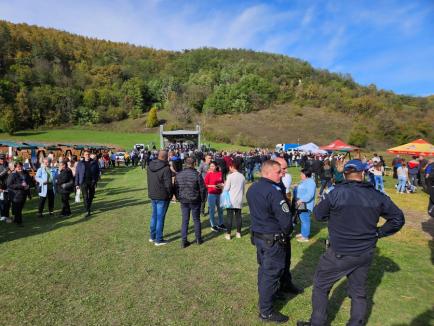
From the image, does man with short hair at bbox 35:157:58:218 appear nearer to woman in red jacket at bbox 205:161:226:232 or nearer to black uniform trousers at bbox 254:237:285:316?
woman in red jacket at bbox 205:161:226:232

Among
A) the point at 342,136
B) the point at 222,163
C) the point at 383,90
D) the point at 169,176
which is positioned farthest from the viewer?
the point at 383,90

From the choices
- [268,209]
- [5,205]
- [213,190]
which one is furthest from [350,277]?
[5,205]

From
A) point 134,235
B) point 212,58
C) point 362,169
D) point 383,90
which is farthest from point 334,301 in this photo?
point 212,58

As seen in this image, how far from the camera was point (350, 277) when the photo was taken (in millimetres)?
3049

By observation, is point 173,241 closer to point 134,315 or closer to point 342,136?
point 134,315

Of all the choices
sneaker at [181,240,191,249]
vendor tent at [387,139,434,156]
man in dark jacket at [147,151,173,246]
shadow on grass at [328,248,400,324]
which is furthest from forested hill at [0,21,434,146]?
man in dark jacket at [147,151,173,246]

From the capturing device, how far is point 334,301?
4074mm

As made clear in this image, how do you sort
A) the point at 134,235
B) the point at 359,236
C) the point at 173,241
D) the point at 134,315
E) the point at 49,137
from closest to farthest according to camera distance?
the point at 359,236, the point at 134,315, the point at 173,241, the point at 134,235, the point at 49,137

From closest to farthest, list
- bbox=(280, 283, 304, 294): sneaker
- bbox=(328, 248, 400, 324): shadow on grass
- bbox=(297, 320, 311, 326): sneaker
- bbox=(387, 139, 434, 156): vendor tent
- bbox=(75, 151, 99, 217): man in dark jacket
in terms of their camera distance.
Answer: bbox=(297, 320, 311, 326): sneaker < bbox=(328, 248, 400, 324): shadow on grass < bbox=(280, 283, 304, 294): sneaker < bbox=(75, 151, 99, 217): man in dark jacket < bbox=(387, 139, 434, 156): vendor tent

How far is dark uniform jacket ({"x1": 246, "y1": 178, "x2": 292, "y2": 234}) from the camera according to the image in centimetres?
343

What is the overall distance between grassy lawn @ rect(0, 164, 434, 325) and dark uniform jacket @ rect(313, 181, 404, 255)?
123 centimetres

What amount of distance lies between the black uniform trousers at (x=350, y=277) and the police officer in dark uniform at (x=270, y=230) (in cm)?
54

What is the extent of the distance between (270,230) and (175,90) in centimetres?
9148

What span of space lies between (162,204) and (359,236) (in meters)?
3.93
